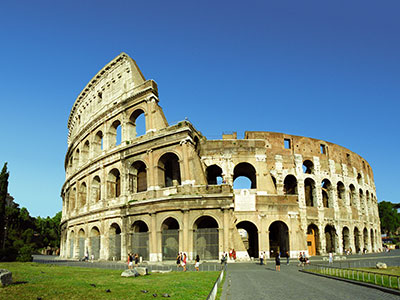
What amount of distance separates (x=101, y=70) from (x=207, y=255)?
23327mm

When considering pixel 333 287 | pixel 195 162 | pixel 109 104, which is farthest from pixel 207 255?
pixel 109 104

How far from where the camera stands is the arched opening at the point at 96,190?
32.7 m

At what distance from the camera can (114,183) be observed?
102 feet

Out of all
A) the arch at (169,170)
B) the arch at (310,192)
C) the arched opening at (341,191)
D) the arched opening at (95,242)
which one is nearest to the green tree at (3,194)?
the arched opening at (95,242)

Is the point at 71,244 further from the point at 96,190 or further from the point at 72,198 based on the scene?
the point at 96,190

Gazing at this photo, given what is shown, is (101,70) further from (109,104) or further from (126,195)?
(126,195)

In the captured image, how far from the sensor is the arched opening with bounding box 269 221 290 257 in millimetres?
29495

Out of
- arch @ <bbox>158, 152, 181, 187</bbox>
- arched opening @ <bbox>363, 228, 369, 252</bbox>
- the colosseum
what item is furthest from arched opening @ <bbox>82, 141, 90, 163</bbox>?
arched opening @ <bbox>363, 228, 369, 252</bbox>

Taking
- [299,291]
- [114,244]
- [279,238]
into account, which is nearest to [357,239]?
[279,238]

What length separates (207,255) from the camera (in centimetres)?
2459

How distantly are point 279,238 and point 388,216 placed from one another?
60.5 m

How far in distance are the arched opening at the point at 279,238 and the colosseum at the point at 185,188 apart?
0.34 feet

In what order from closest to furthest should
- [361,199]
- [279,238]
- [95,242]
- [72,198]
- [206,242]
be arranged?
[206,242]
[95,242]
[279,238]
[72,198]
[361,199]

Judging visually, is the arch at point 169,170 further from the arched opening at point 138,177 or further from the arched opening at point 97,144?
the arched opening at point 97,144
